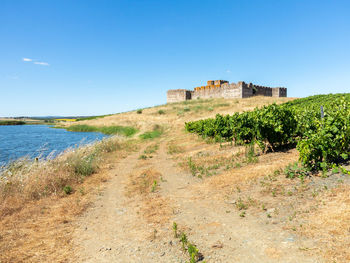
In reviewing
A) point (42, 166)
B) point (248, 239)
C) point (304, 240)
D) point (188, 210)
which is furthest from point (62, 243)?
point (42, 166)

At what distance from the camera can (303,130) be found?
1170cm

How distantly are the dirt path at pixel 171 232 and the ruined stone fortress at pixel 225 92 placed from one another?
5350 centimetres

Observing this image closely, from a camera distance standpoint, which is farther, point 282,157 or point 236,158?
point 236,158

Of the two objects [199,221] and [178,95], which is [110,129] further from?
[199,221]

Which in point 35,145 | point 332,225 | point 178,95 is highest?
point 178,95

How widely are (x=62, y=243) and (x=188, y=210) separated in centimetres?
346

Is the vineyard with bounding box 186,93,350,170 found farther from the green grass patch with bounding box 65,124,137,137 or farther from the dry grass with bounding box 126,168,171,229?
the green grass patch with bounding box 65,124,137,137

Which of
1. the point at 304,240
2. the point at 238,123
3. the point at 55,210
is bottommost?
the point at 55,210

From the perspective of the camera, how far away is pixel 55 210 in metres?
7.41

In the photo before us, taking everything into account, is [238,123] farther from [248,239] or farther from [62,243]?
[62,243]

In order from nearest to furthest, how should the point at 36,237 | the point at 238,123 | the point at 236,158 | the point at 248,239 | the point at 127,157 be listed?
the point at 248,239 < the point at 36,237 < the point at 236,158 < the point at 238,123 < the point at 127,157

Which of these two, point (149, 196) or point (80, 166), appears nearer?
point (149, 196)

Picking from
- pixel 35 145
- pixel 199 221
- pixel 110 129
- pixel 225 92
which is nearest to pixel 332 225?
pixel 199 221

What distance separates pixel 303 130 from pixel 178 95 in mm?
64331
